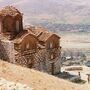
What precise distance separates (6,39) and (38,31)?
12.9 ft

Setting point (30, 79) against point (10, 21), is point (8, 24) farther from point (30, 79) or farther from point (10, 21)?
point (30, 79)

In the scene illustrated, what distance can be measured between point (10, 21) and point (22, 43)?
8.51 ft

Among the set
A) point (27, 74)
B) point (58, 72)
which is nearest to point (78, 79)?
point (58, 72)

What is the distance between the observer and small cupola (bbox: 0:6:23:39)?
109 feet

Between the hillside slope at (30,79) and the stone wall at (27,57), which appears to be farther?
the stone wall at (27,57)

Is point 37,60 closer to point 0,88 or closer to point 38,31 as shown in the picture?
point 38,31

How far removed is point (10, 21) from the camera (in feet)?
110

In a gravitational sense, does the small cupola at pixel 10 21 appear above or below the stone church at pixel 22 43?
above

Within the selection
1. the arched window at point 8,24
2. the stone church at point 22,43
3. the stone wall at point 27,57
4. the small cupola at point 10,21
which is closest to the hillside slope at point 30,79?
the stone wall at point 27,57

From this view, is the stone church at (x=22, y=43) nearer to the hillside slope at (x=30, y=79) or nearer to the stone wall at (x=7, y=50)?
the stone wall at (x=7, y=50)

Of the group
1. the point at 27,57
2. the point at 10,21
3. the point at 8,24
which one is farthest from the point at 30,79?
the point at 8,24

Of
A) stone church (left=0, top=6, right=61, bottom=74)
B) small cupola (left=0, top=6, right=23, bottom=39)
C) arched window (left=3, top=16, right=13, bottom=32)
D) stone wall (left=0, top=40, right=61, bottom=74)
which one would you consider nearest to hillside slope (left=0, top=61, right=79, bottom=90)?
stone wall (left=0, top=40, right=61, bottom=74)

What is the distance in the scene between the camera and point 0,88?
12.2m

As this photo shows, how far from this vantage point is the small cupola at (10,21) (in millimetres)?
33250
